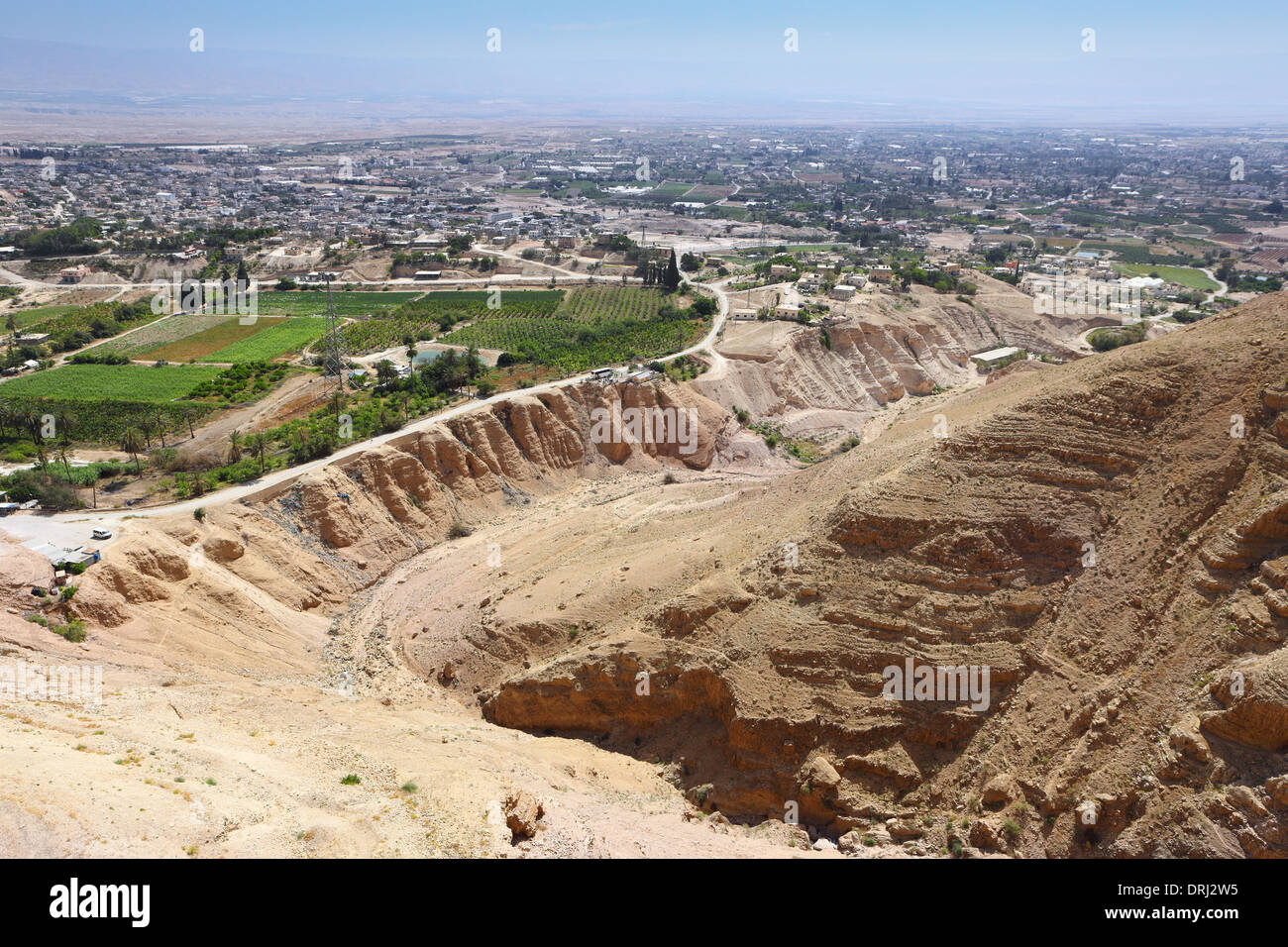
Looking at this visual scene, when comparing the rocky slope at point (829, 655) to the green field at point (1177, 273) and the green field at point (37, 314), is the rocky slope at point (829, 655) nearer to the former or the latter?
the green field at point (37, 314)

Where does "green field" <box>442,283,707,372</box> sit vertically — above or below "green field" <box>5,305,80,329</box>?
below

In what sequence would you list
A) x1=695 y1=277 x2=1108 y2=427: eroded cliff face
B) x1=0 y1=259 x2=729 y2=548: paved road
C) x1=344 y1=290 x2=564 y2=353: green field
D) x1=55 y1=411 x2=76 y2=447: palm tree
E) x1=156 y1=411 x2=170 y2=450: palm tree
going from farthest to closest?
x1=344 y1=290 x2=564 y2=353: green field, x1=695 y1=277 x2=1108 y2=427: eroded cliff face, x1=156 y1=411 x2=170 y2=450: palm tree, x1=55 y1=411 x2=76 y2=447: palm tree, x1=0 y1=259 x2=729 y2=548: paved road

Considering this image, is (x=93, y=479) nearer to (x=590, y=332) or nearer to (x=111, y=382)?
(x=111, y=382)

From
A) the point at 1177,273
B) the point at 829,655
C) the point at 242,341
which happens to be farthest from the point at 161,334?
the point at 1177,273

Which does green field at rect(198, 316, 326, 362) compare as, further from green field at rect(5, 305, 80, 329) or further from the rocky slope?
the rocky slope

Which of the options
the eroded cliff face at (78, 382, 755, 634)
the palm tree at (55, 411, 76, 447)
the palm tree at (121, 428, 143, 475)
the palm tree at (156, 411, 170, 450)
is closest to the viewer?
the eroded cliff face at (78, 382, 755, 634)

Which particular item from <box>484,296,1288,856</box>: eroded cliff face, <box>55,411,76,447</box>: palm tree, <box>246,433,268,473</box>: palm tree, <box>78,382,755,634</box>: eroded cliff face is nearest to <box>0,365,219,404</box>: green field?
<box>55,411,76,447</box>: palm tree
